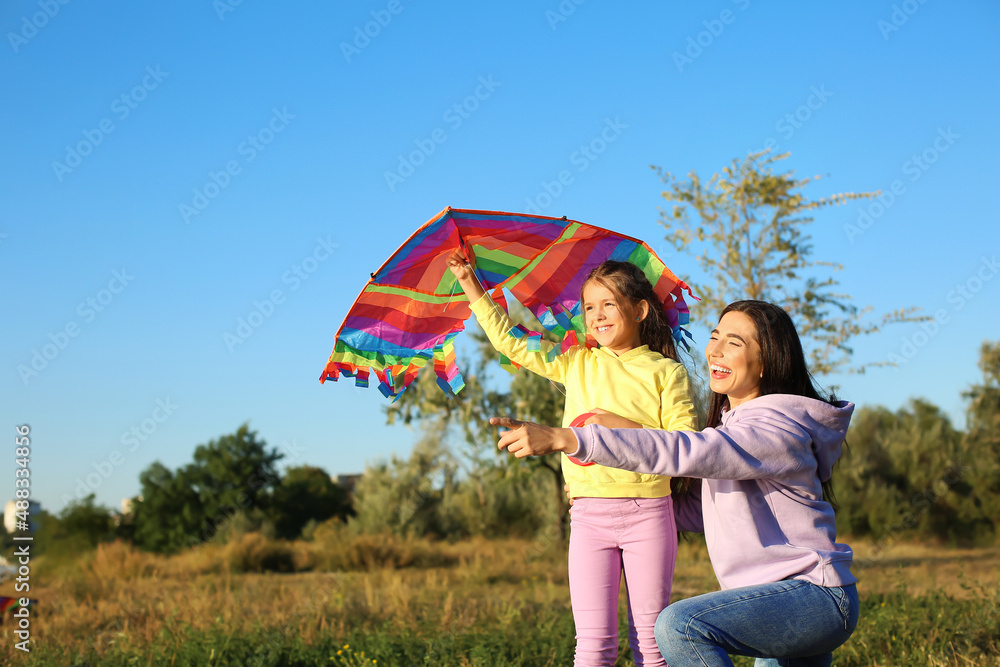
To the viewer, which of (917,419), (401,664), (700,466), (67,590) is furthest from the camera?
(917,419)

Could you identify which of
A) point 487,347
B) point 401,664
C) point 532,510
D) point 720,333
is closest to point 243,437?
point 532,510

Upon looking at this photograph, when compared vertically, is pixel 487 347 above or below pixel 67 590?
above

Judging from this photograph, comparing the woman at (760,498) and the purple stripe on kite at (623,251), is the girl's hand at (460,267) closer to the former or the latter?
the purple stripe on kite at (623,251)

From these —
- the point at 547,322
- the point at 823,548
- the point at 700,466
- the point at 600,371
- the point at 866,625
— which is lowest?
the point at 866,625

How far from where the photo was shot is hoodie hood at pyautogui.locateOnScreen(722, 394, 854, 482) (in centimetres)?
236

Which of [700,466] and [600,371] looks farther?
[600,371]

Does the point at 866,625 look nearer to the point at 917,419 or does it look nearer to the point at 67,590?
the point at 67,590

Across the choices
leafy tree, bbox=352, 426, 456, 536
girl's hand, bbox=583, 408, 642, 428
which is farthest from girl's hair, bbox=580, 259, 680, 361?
leafy tree, bbox=352, 426, 456, 536

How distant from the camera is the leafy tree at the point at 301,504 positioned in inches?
806

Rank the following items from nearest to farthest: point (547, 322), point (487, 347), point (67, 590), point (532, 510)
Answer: point (547, 322) < point (67, 590) < point (487, 347) < point (532, 510)

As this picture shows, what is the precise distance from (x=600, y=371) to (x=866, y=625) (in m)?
3.13

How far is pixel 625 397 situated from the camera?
3.04 m

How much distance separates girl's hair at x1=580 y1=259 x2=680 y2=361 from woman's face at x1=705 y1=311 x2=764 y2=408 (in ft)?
2.20

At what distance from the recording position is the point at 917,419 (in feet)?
68.9
